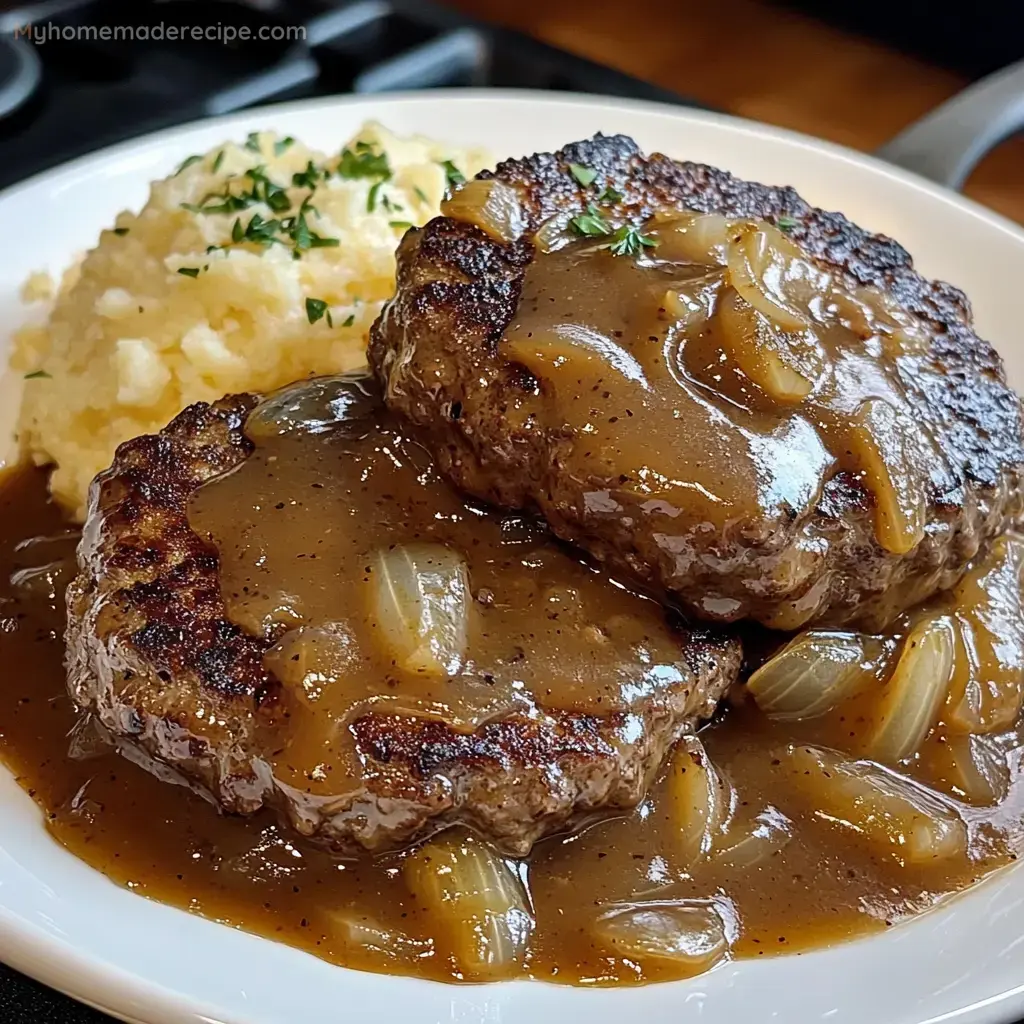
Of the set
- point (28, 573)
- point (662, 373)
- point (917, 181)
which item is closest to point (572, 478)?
point (662, 373)

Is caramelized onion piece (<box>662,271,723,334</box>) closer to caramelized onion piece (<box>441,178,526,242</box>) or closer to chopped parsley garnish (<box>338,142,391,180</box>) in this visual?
caramelized onion piece (<box>441,178,526,242</box>)

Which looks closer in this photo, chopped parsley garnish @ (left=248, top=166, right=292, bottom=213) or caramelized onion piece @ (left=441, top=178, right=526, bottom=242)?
caramelized onion piece @ (left=441, top=178, right=526, bottom=242)

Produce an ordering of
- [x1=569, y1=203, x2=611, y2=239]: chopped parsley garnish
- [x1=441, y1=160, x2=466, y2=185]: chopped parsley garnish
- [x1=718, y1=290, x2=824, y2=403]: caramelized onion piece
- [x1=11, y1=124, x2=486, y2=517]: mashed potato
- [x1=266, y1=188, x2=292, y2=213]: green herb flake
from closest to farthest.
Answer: [x1=718, y1=290, x2=824, y2=403]: caramelized onion piece < [x1=569, y1=203, x2=611, y2=239]: chopped parsley garnish < [x1=11, y1=124, x2=486, y2=517]: mashed potato < [x1=266, y1=188, x2=292, y2=213]: green herb flake < [x1=441, y1=160, x2=466, y2=185]: chopped parsley garnish

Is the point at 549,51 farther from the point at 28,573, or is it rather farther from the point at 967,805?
the point at 967,805

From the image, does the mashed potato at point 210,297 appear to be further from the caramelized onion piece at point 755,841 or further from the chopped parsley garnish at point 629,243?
the caramelized onion piece at point 755,841

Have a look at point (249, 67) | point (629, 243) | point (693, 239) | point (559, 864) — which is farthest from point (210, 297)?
point (249, 67)

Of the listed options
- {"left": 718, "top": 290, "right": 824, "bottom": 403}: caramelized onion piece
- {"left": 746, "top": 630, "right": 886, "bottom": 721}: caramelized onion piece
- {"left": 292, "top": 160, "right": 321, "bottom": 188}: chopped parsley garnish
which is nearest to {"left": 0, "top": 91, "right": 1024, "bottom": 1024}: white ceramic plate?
{"left": 746, "top": 630, "right": 886, "bottom": 721}: caramelized onion piece
